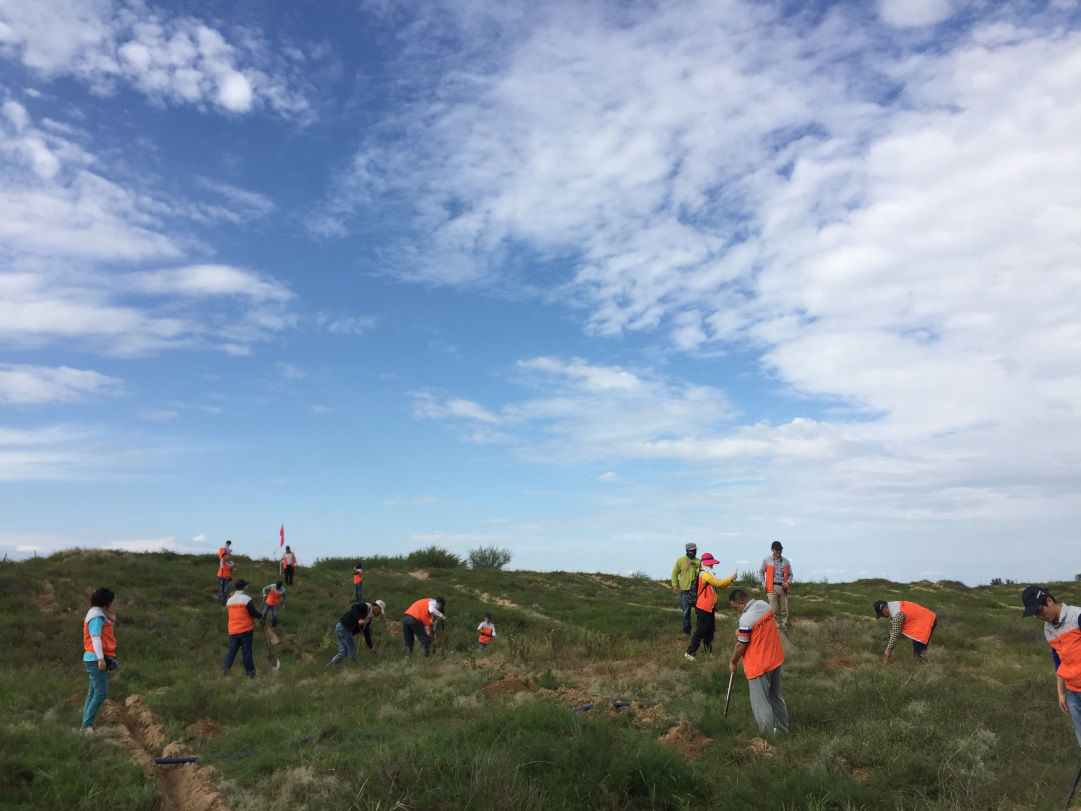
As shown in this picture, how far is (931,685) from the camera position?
1013 cm

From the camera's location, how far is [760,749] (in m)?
7.93

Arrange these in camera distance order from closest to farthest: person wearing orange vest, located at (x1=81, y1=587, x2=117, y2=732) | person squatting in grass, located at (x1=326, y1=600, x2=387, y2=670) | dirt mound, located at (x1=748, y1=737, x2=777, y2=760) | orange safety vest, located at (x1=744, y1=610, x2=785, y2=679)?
dirt mound, located at (x1=748, y1=737, x2=777, y2=760), orange safety vest, located at (x1=744, y1=610, x2=785, y2=679), person wearing orange vest, located at (x1=81, y1=587, x2=117, y2=732), person squatting in grass, located at (x1=326, y1=600, x2=387, y2=670)

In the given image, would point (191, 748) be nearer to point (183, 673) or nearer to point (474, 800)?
point (474, 800)

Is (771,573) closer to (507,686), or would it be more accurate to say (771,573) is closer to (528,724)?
(507,686)

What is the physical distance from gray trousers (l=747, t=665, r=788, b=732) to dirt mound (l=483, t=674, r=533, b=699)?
397 cm

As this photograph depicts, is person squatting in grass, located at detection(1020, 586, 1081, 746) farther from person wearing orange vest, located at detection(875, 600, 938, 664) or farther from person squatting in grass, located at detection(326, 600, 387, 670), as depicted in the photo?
person squatting in grass, located at detection(326, 600, 387, 670)

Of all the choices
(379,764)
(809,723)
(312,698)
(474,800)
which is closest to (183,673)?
(312,698)

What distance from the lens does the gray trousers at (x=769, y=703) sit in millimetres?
8562

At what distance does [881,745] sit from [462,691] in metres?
6.22

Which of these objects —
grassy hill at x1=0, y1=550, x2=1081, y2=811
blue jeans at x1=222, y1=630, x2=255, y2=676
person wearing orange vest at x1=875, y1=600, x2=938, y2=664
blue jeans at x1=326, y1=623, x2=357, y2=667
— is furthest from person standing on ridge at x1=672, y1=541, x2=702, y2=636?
blue jeans at x1=222, y1=630, x2=255, y2=676

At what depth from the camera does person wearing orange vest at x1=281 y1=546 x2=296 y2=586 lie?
2586 centimetres

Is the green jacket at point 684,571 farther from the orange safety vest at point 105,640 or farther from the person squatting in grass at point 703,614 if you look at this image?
the orange safety vest at point 105,640

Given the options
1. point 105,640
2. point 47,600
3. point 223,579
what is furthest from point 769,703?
point 47,600

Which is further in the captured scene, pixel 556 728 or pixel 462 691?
pixel 462 691
